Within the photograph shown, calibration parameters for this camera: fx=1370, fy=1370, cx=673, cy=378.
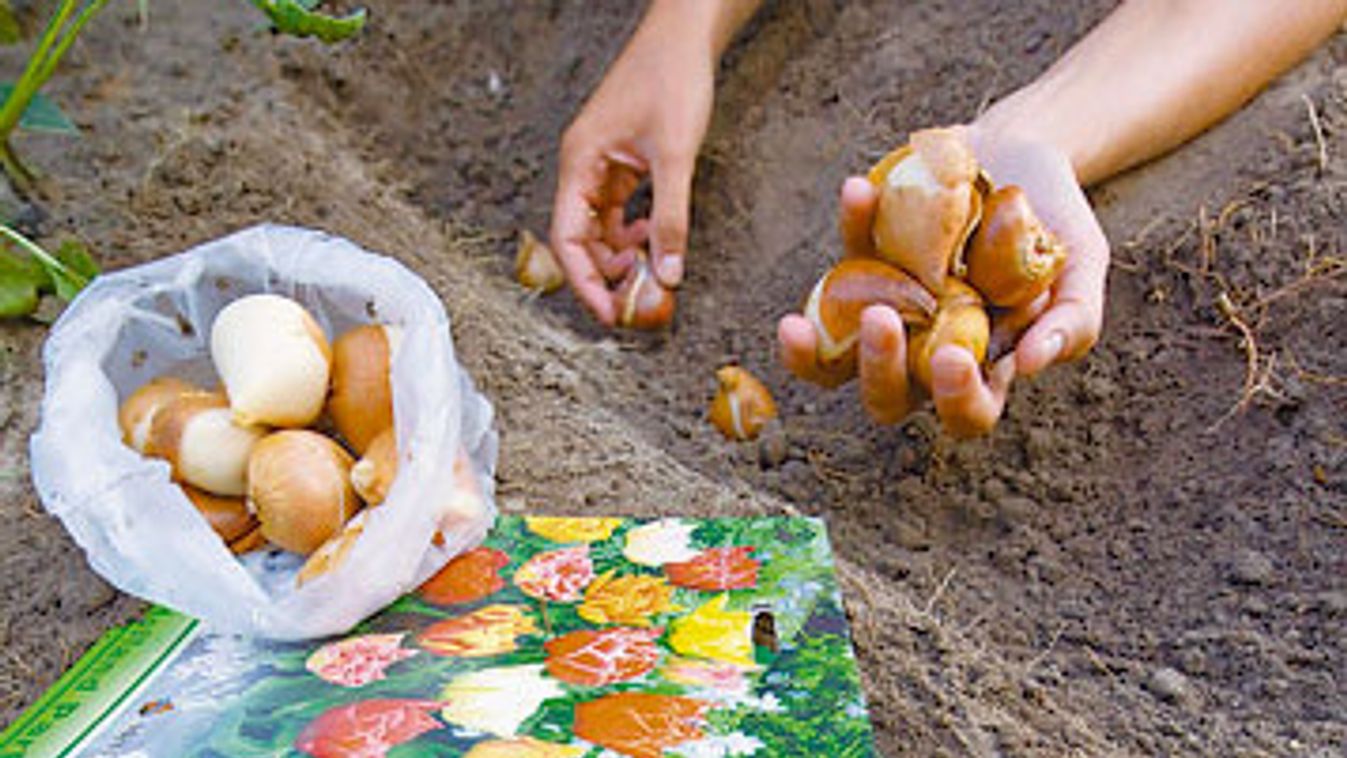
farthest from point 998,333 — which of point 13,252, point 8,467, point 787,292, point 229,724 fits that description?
point 13,252

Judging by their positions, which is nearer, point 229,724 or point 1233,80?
point 229,724

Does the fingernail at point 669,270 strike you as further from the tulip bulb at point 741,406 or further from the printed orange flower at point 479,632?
the printed orange flower at point 479,632

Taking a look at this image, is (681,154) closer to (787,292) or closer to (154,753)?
(787,292)

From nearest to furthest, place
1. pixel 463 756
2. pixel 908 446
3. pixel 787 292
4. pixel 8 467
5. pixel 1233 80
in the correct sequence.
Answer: pixel 463 756 < pixel 8 467 < pixel 908 446 < pixel 1233 80 < pixel 787 292

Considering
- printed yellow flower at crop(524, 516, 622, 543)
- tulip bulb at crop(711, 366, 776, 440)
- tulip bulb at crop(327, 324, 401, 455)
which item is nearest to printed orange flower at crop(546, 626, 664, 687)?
printed yellow flower at crop(524, 516, 622, 543)

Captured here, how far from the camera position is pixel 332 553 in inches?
40.3

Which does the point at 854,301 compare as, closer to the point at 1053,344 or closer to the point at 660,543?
the point at 1053,344

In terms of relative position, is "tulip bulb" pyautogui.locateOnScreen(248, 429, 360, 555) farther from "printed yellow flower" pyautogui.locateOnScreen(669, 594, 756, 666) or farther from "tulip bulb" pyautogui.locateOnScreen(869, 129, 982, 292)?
"tulip bulb" pyautogui.locateOnScreen(869, 129, 982, 292)

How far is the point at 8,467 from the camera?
1.28 metres

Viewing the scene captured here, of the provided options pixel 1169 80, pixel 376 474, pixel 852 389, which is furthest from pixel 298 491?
pixel 1169 80

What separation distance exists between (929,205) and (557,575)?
1.40 feet

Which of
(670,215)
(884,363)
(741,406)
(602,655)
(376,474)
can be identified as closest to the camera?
(602,655)

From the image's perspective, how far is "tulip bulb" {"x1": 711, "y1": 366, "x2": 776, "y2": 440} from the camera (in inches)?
57.6

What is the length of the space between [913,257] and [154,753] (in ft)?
2.29
